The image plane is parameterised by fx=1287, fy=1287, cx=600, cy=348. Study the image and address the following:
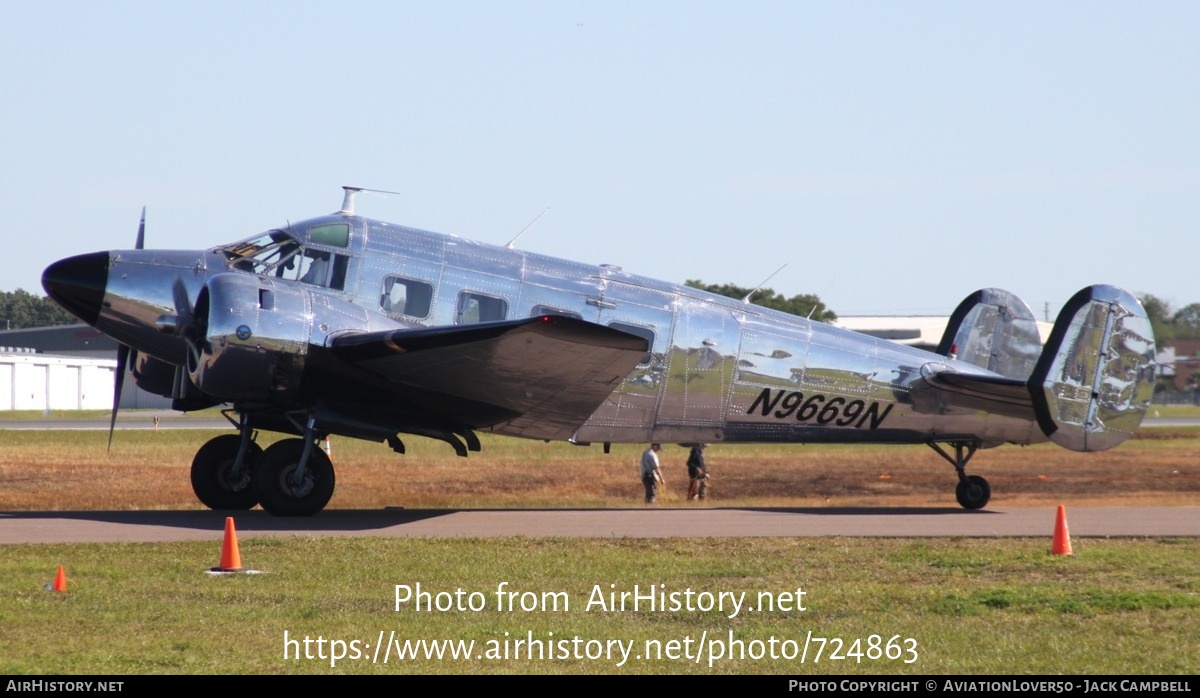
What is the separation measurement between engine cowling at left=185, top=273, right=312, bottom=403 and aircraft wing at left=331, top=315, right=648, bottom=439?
22.7 inches

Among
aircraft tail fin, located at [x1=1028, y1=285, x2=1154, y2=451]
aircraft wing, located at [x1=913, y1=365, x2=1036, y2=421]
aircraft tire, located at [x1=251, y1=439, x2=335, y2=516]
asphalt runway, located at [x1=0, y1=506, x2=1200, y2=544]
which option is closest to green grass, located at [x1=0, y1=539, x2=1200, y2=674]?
asphalt runway, located at [x1=0, y1=506, x2=1200, y2=544]

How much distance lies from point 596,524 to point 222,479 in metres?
5.23

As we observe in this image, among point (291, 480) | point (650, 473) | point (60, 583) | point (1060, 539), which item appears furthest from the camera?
point (650, 473)

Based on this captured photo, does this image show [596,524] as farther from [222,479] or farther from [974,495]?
[974,495]

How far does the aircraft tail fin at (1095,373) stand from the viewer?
18.7 meters

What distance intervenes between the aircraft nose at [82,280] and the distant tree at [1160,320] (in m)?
40.7

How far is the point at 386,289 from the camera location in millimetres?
16672

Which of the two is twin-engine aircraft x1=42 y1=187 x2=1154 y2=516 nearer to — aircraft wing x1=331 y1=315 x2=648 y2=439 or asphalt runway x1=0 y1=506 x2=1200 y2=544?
aircraft wing x1=331 y1=315 x2=648 y2=439

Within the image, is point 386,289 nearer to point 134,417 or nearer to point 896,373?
point 896,373

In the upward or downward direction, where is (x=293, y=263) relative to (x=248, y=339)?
upward

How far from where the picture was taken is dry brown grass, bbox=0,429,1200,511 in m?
25.1

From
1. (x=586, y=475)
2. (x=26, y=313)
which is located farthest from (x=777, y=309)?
(x=26, y=313)

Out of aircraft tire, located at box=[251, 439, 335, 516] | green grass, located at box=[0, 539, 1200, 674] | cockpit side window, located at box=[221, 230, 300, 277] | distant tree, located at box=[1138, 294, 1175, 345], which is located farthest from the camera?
distant tree, located at box=[1138, 294, 1175, 345]

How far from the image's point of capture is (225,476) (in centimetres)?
1766
